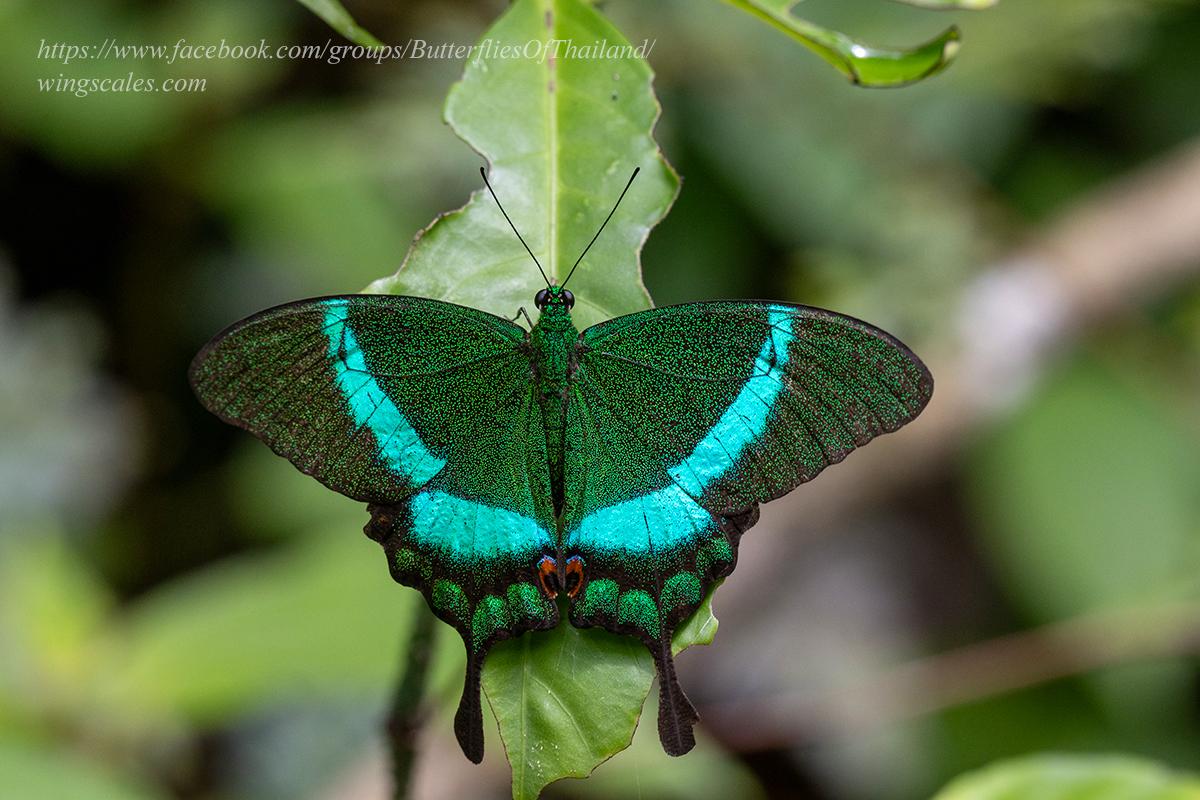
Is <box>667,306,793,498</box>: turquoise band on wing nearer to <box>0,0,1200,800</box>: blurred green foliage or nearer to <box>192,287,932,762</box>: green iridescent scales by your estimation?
<box>192,287,932,762</box>: green iridescent scales

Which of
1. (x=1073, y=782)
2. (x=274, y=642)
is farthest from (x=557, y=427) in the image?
(x=274, y=642)

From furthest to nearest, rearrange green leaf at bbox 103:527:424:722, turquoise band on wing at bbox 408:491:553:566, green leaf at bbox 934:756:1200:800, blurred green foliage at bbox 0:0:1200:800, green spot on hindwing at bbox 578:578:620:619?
blurred green foliage at bbox 0:0:1200:800, green leaf at bbox 103:527:424:722, green leaf at bbox 934:756:1200:800, turquoise band on wing at bbox 408:491:553:566, green spot on hindwing at bbox 578:578:620:619

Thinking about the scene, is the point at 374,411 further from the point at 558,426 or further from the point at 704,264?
the point at 704,264

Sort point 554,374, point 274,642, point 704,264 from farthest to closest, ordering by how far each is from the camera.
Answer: point 704,264, point 274,642, point 554,374

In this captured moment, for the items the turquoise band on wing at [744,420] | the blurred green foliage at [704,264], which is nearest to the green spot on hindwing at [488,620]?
the turquoise band on wing at [744,420]

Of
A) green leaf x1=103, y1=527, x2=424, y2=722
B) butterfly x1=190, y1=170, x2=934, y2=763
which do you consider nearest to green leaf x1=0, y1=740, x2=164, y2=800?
green leaf x1=103, y1=527, x2=424, y2=722

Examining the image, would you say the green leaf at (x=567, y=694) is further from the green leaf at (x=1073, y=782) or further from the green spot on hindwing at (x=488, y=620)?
the green leaf at (x=1073, y=782)

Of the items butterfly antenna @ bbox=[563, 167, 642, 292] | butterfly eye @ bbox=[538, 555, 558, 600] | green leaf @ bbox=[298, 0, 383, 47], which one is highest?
green leaf @ bbox=[298, 0, 383, 47]
